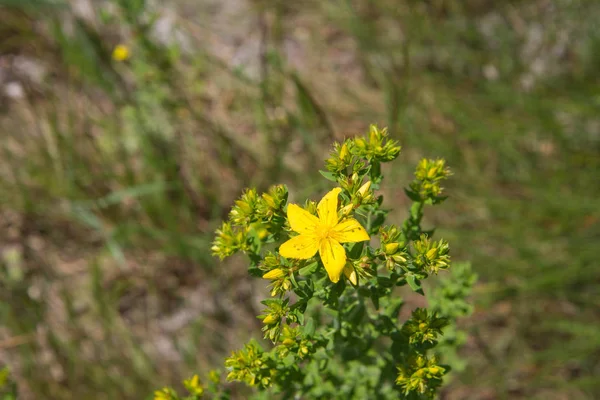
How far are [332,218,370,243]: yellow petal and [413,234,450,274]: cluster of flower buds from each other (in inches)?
8.5

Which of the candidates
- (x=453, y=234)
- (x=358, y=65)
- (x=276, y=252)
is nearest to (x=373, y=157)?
(x=276, y=252)

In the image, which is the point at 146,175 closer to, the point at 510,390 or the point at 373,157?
the point at 373,157

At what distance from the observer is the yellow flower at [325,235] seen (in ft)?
5.57

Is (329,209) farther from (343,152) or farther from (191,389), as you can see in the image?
(191,389)

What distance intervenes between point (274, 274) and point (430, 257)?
0.49 meters

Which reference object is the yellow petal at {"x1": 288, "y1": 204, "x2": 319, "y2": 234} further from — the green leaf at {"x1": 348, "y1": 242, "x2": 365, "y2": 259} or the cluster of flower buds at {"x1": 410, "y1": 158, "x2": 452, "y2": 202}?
the cluster of flower buds at {"x1": 410, "y1": 158, "x2": 452, "y2": 202}

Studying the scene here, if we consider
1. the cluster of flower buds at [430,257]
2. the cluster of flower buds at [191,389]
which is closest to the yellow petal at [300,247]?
the cluster of flower buds at [430,257]

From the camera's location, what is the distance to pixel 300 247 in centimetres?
174

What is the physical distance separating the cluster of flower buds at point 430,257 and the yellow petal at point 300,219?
342 mm

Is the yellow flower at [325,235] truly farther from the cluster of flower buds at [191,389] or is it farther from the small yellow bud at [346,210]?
the cluster of flower buds at [191,389]

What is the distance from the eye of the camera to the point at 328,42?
5.14 m

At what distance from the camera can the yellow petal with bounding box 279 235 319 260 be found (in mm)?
1711

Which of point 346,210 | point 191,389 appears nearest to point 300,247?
point 346,210

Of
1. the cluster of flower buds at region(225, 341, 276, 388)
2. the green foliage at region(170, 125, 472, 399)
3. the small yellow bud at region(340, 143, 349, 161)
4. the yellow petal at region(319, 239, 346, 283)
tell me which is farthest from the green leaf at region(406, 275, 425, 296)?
the cluster of flower buds at region(225, 341, 276, 388)
